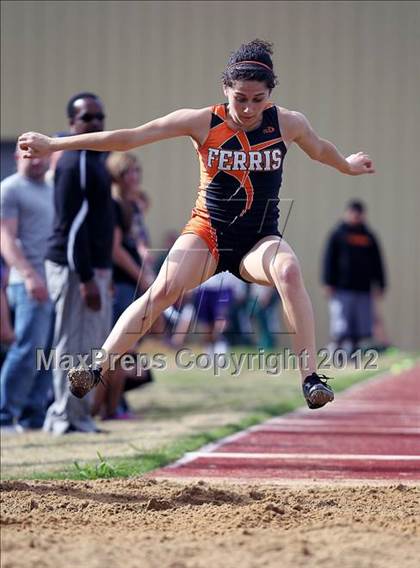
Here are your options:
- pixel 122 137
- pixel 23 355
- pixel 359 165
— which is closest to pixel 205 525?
pixel 122 137

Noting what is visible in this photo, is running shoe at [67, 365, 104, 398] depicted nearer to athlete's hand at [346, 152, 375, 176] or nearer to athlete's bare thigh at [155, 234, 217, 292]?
athlete's bare thigh at [155, 234, 217, 292]

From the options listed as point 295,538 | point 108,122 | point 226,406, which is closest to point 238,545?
point 295,538

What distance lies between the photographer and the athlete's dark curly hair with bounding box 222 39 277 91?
5.50m

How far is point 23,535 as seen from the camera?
418cm

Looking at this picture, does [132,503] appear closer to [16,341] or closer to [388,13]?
[16,341]

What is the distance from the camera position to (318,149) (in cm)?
587

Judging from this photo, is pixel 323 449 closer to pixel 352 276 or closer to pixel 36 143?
pixel 36 143

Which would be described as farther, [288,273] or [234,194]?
[234,194]

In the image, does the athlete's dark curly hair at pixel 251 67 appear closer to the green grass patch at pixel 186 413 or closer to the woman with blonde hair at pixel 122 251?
the green grass patch at pixel 186 413

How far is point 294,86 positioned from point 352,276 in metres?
4.79

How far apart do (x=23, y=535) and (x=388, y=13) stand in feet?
58.2

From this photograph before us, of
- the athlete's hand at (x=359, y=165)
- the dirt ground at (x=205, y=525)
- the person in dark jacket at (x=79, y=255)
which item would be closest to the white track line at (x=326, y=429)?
the person in dark jacket at (x=79, y=255)

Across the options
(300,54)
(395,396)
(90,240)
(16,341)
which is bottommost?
(395,396)

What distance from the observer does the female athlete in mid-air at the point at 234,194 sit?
18.1ft
